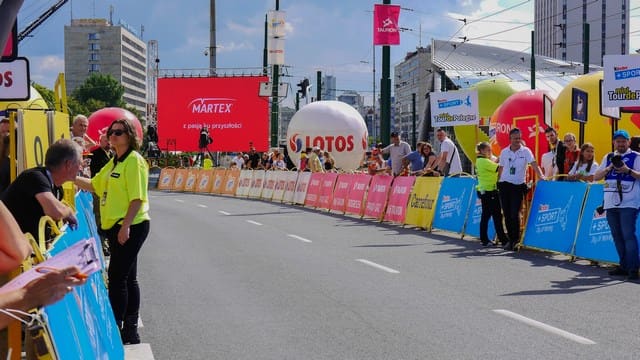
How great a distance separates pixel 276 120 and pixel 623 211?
40.0 metres

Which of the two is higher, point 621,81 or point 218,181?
point 621,81

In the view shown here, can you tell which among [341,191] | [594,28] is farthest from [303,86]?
[594,28]

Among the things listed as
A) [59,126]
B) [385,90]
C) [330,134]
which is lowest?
[59,126]

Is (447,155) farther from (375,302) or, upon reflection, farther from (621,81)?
(375,302)

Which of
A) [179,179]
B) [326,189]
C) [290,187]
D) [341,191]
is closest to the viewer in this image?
[341,191]

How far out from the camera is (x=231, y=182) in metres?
37.9

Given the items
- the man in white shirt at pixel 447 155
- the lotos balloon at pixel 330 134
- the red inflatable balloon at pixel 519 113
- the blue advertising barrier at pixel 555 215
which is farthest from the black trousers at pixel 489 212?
the lotos balloon at pixel 330 134

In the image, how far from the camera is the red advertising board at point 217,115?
53.4 metres

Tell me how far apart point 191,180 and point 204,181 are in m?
1.89

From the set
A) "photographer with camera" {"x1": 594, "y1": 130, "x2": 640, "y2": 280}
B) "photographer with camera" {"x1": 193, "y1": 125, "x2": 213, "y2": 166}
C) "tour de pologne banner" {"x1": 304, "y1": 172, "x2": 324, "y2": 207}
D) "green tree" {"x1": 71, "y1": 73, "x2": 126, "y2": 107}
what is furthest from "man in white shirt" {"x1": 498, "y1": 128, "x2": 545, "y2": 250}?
"green tree" {"x1": 71, "y1": 73, "x2": 126, "y2": 107}

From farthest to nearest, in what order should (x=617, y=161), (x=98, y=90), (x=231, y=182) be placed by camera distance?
(x=98, y=90), (x=231, y=182), (x=617, y=161)

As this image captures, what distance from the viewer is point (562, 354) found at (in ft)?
22.3

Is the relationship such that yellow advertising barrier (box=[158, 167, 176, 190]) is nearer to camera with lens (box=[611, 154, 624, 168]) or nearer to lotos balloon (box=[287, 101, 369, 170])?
lotos balloon (box=[287, 101, 369, 170])

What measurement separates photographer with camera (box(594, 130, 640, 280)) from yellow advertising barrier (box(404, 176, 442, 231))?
674 centimetres
